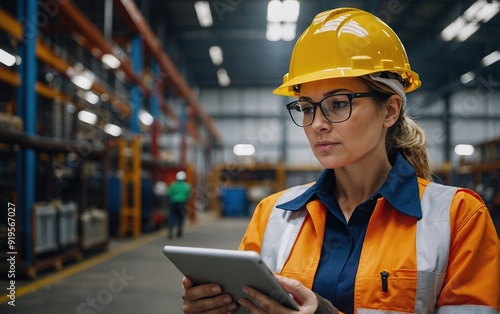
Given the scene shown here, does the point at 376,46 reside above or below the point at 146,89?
below

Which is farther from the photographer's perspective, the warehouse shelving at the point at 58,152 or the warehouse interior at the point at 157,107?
the warehouse interior at the point at 157,107

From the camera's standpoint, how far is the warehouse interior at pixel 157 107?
668 centimetres

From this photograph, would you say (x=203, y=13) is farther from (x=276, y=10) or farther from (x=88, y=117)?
(x=88, y=117)

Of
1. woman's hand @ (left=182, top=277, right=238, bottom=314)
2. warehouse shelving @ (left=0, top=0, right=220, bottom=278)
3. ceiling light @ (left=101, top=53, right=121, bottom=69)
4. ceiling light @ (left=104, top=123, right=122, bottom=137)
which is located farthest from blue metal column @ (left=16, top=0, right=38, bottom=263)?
ceiling light @ (left=104, top=123, right=122, bottom=137)

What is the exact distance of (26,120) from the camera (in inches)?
252

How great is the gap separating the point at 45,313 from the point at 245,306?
3.95m

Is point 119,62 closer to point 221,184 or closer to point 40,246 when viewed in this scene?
point 40,246

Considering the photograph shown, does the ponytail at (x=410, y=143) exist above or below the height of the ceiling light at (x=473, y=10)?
below

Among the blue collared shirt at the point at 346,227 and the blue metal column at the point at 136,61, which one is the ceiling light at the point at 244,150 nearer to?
the blue metal column at the point at 136,61

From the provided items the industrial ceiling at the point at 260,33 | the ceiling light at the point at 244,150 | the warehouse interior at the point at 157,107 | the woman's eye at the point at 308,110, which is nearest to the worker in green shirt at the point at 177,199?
the warehouse interior at the point at 157,107

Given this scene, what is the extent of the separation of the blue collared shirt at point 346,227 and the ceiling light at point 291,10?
1260cm

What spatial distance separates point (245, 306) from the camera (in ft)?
4.50

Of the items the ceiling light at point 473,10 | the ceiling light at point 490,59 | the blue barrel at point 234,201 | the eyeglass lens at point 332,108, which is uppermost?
the ceiling light at point 473,10

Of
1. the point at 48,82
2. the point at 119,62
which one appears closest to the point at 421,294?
the point at 119,62
